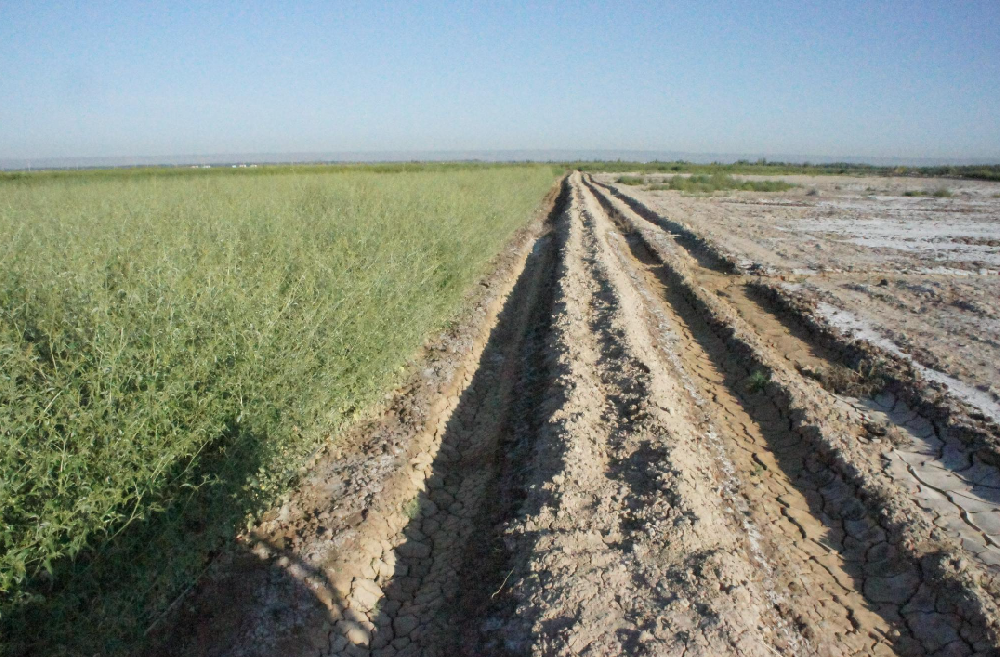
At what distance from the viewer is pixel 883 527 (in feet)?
12.7

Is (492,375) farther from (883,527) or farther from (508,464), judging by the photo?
(883,527)

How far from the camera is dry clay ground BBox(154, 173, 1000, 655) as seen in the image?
303cm

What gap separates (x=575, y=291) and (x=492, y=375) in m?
2.74

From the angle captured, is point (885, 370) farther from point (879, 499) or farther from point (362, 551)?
point (362, 551)

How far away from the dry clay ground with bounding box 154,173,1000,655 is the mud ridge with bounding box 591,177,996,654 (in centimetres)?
2

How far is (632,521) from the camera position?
145 inches

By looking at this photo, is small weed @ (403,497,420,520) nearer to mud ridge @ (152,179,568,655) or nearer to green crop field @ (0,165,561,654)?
mud ridge @ (152,179,568,655)

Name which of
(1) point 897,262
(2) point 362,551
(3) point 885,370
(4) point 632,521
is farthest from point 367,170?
(4) point 632,521

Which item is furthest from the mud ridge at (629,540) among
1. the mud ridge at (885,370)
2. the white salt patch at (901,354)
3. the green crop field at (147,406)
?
the white salt patch at (901,354)

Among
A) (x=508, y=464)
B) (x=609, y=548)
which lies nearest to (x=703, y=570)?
(x=609, y=548)

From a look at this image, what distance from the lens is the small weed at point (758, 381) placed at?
607 centimetres

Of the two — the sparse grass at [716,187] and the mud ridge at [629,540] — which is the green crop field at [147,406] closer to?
the mud ridge at [629,540]

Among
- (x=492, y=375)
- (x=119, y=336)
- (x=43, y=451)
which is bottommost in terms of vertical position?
(x=492, y=375)

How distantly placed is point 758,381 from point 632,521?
10.2 feet
